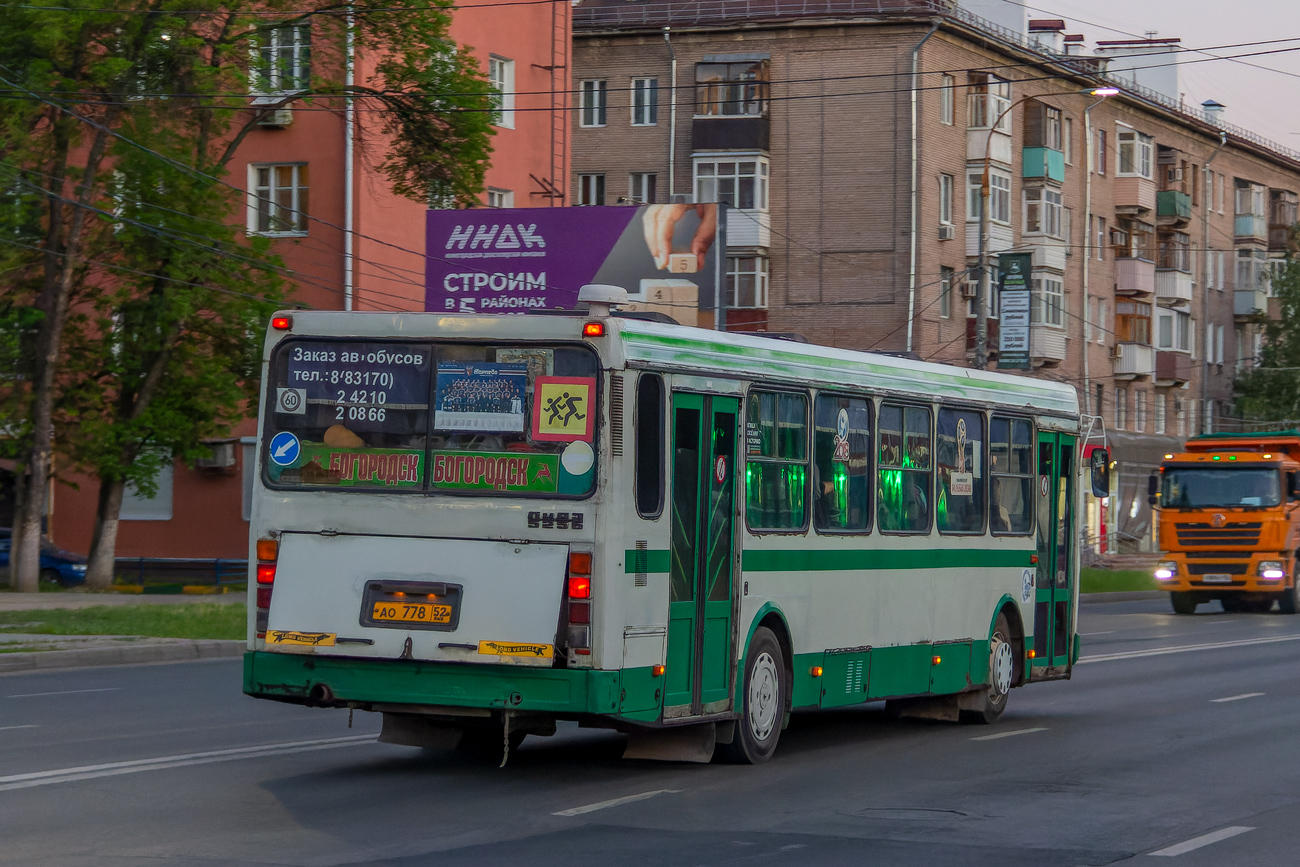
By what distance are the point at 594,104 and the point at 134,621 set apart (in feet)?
117

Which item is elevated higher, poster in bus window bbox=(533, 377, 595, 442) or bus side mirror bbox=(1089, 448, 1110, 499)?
poster in bus window bbox=(533, 377, 595, 442)

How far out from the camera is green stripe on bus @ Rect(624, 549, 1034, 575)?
33.9 feet

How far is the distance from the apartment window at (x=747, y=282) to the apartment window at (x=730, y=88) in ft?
13.9

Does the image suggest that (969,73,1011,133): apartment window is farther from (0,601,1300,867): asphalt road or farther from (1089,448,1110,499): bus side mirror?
(0,601,1300,867): asphalt road

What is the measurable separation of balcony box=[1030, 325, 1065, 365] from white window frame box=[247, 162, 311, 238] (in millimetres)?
26716

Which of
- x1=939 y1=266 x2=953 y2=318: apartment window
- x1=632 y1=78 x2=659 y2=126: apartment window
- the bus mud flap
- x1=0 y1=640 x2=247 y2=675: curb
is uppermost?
x1=632 y1=78 x2=659 y2=126: apartment window

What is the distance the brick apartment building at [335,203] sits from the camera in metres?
39.8

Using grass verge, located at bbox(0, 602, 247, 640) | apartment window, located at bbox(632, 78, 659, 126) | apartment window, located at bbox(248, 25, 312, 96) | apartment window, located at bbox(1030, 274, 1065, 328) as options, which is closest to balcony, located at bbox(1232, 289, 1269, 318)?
apartment window, located at bbox(1030, 274, 1065, 328)

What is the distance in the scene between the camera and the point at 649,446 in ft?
34.0

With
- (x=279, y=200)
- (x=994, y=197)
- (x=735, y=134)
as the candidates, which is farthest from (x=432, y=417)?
(x=994, y=197)

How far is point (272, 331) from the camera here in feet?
34.9

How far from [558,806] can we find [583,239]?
27438 millimetres

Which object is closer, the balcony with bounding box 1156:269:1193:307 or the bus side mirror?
the bus side mirror

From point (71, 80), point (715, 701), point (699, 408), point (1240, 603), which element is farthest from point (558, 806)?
point (1240, 603)
